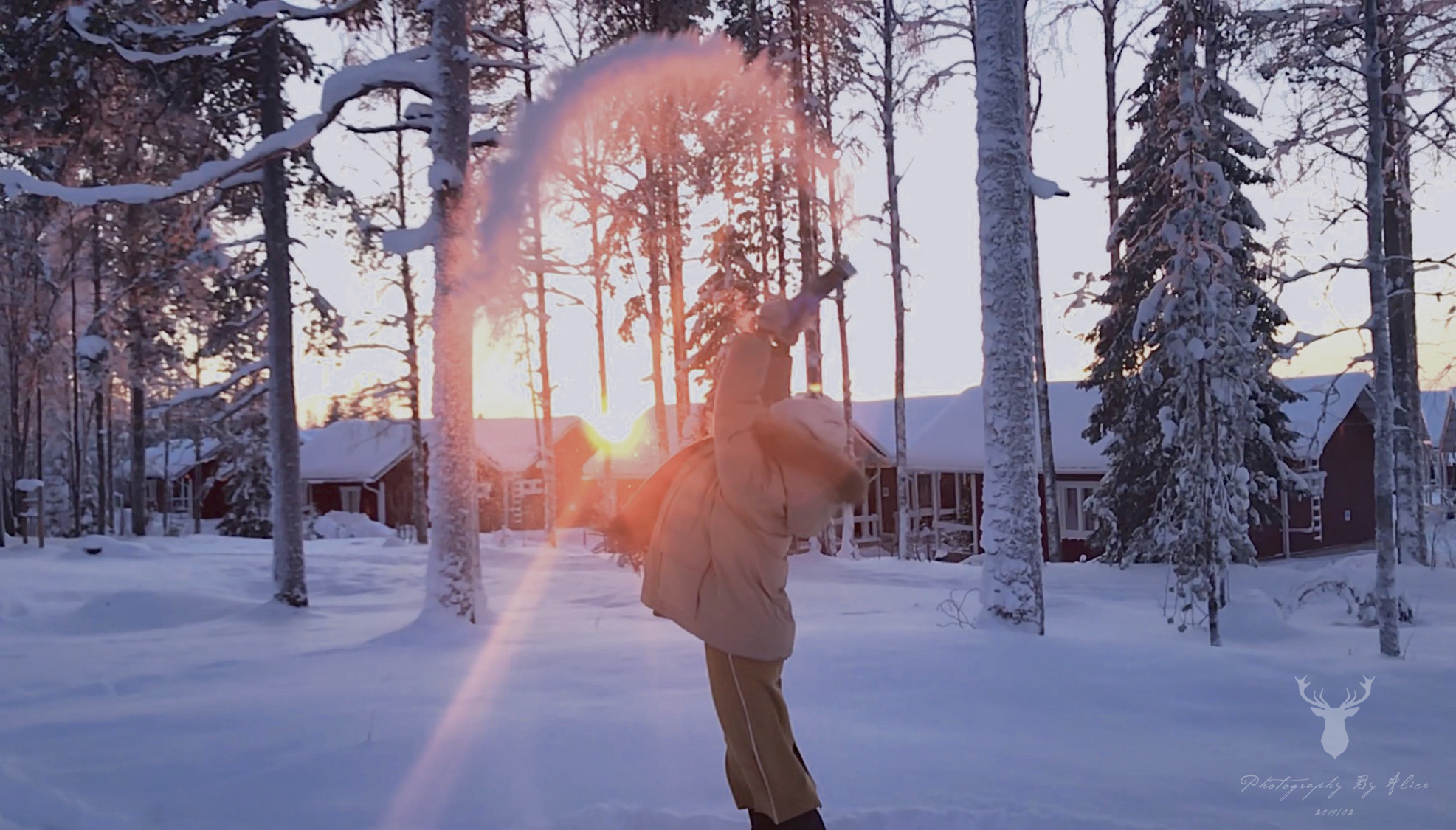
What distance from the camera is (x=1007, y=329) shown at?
8.33 m

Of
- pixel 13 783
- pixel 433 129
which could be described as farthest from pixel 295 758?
pixel 433 129

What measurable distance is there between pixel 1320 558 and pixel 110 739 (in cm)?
2838

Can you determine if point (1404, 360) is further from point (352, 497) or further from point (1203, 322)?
point (352, 497)

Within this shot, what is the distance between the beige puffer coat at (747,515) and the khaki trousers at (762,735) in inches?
2.7

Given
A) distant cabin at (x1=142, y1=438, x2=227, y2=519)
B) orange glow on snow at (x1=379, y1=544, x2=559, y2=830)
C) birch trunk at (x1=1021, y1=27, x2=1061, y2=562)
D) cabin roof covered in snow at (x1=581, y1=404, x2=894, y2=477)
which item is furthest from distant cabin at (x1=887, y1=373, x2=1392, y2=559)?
distant cabin at (x1=142, y1=438, x2=227, y2=519)

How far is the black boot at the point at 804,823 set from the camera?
128 inches

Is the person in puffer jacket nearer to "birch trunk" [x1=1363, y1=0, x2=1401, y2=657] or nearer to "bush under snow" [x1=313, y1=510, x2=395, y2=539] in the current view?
"birch trunk" [x1=1363, y1=0, x2=1401, y2=657]

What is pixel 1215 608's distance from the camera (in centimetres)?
947

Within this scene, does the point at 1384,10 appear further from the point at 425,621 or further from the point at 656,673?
the point at 425,621

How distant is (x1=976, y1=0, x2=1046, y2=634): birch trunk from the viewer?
8219 mm

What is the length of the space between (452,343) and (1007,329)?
197 inches

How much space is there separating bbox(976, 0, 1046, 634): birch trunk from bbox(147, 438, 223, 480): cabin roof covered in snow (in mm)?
42990

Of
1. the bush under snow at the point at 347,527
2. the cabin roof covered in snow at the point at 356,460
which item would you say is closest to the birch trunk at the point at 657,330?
the bush under snow at the point at 347,527

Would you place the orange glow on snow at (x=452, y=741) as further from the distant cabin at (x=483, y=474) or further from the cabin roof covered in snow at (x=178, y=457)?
the cabin roof covered in snow at (x=178, y=457)
